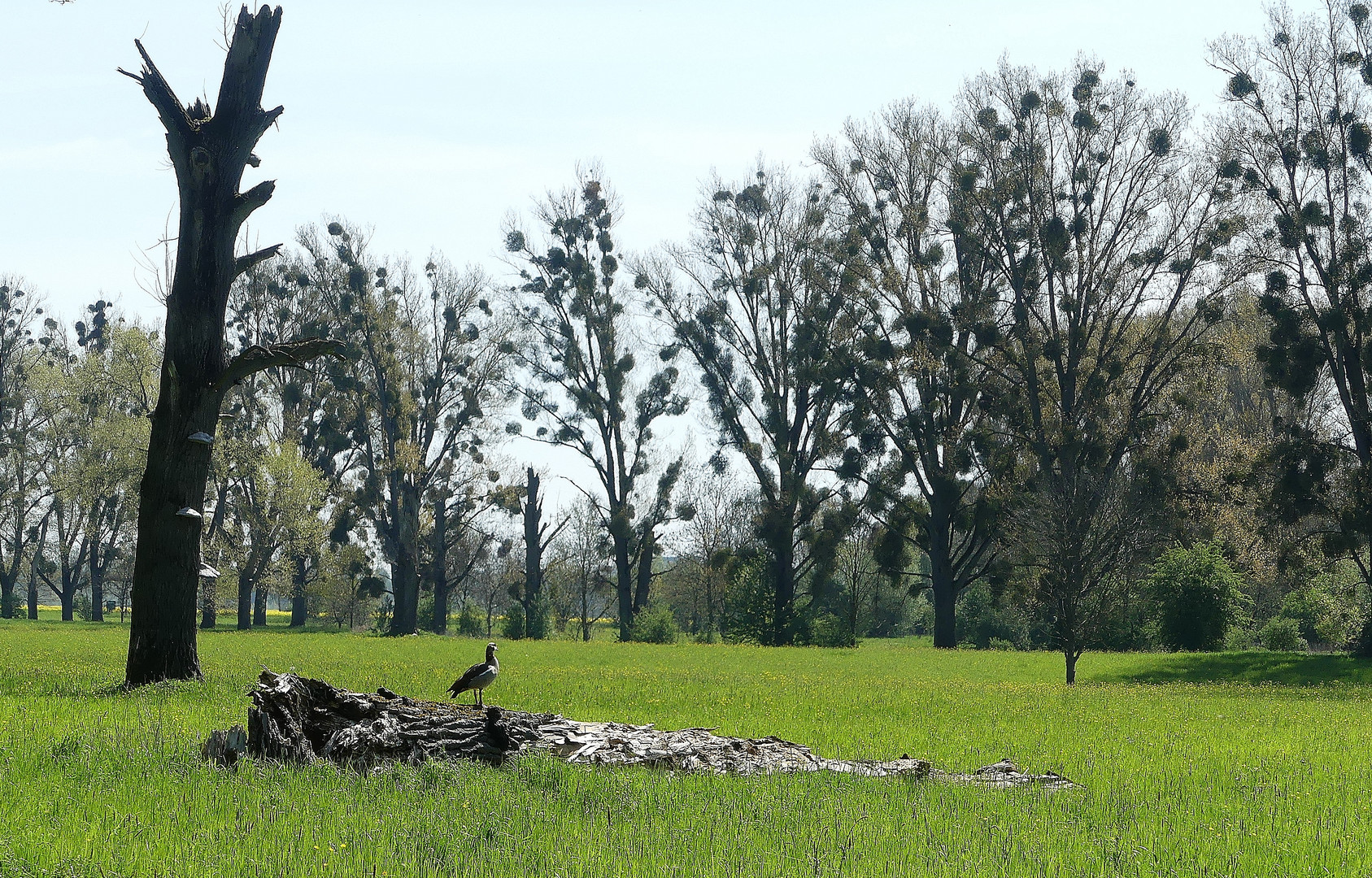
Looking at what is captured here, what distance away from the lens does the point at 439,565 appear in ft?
211

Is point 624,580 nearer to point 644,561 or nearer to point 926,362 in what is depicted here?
point 644,561

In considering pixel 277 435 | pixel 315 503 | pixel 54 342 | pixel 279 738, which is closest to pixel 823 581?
pixel 315 503

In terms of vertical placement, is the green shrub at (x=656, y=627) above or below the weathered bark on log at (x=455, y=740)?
below

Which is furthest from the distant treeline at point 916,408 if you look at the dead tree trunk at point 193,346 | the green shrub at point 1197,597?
the dead tree trunk at point 193,346

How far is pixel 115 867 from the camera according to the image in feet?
19.9

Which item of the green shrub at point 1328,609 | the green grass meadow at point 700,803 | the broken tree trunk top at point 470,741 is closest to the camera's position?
the green grass meadow at point 700,803

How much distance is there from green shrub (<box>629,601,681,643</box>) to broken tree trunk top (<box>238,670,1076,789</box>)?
39.1 m

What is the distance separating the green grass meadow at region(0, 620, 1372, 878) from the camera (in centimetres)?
642

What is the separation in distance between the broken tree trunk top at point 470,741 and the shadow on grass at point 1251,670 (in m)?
22.4

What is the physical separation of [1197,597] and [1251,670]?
794 cm

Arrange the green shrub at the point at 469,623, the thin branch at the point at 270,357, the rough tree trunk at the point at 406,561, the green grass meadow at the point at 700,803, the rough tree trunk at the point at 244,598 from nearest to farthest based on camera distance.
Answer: the green grass meadow at the point at 700,803
the thin branch at the point at 270,357
the rough tree trunk at the point at 406,561
the rough tree trunk at the point at 244,598
the green shrub at the point at 469,623

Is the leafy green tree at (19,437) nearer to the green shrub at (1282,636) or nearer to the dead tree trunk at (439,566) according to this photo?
the dead tree trunk at (439,566)

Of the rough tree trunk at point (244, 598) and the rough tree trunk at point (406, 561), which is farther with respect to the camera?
the rough tree trunk at point (244, 598)

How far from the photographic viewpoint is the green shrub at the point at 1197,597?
126 ft
